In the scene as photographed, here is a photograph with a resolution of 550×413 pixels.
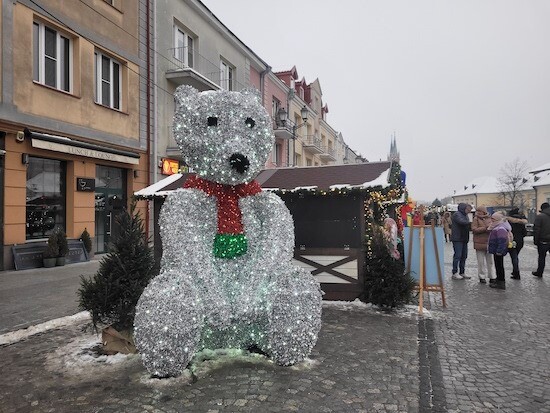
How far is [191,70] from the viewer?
552 inches

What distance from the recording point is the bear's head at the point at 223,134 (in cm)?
360

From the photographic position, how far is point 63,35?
10766 millimetres

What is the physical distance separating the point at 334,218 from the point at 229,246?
Answer: 113 inches

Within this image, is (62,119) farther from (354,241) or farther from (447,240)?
(447,240)

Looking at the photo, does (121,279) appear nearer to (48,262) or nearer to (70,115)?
(48,262)

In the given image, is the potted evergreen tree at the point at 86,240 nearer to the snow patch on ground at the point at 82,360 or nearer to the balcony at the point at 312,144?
the snow patch on ground at the point at 82,360

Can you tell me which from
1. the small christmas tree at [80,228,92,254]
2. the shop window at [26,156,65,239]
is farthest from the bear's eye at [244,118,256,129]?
the small christmas tree at [80,228,92,254]

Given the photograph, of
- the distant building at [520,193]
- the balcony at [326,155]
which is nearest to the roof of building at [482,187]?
the distant building at [520,193]

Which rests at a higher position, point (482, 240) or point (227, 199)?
point (227, 199)

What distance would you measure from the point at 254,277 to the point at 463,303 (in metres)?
4.37

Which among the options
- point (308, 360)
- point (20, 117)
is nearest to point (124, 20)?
point (20, 117)

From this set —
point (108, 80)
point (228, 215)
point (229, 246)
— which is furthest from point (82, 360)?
point (108, 80)

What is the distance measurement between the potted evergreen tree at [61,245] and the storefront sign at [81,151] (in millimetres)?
2002

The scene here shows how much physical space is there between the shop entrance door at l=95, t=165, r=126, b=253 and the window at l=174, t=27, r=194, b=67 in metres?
5.02
